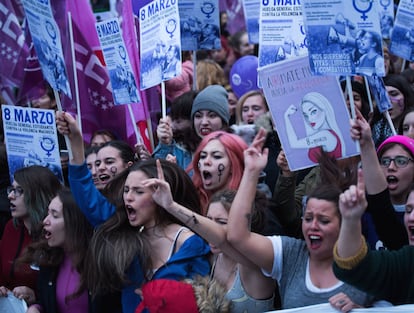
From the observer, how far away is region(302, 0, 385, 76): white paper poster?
541cm

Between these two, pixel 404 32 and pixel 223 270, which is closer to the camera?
pixel 223 270

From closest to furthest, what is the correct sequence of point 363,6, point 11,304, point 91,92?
point 363,6 → point 11,304 → point 91,92

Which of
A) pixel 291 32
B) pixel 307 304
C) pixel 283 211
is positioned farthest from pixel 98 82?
pixel 307 304

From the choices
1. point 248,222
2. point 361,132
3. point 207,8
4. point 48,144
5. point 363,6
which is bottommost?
point 248,222

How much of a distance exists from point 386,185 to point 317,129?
0.66 m

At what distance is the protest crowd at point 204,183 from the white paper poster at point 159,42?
1 cm

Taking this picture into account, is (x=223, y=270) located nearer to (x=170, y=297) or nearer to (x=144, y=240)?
(x=170, y=297)

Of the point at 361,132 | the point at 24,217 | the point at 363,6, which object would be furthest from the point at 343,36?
the point at 24,217

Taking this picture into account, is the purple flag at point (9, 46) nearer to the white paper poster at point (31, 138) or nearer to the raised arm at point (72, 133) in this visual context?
the white paper poster at point (31, 138)

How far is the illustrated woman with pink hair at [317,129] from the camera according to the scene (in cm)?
547

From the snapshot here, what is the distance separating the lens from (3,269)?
6.55 metres

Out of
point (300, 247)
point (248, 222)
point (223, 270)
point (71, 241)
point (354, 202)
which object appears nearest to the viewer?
point (354, 202)

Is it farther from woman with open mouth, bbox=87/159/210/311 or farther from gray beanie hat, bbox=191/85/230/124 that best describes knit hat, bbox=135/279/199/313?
gray beanie hat, bbox=191/85/230/124

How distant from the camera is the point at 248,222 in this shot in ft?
15.7
